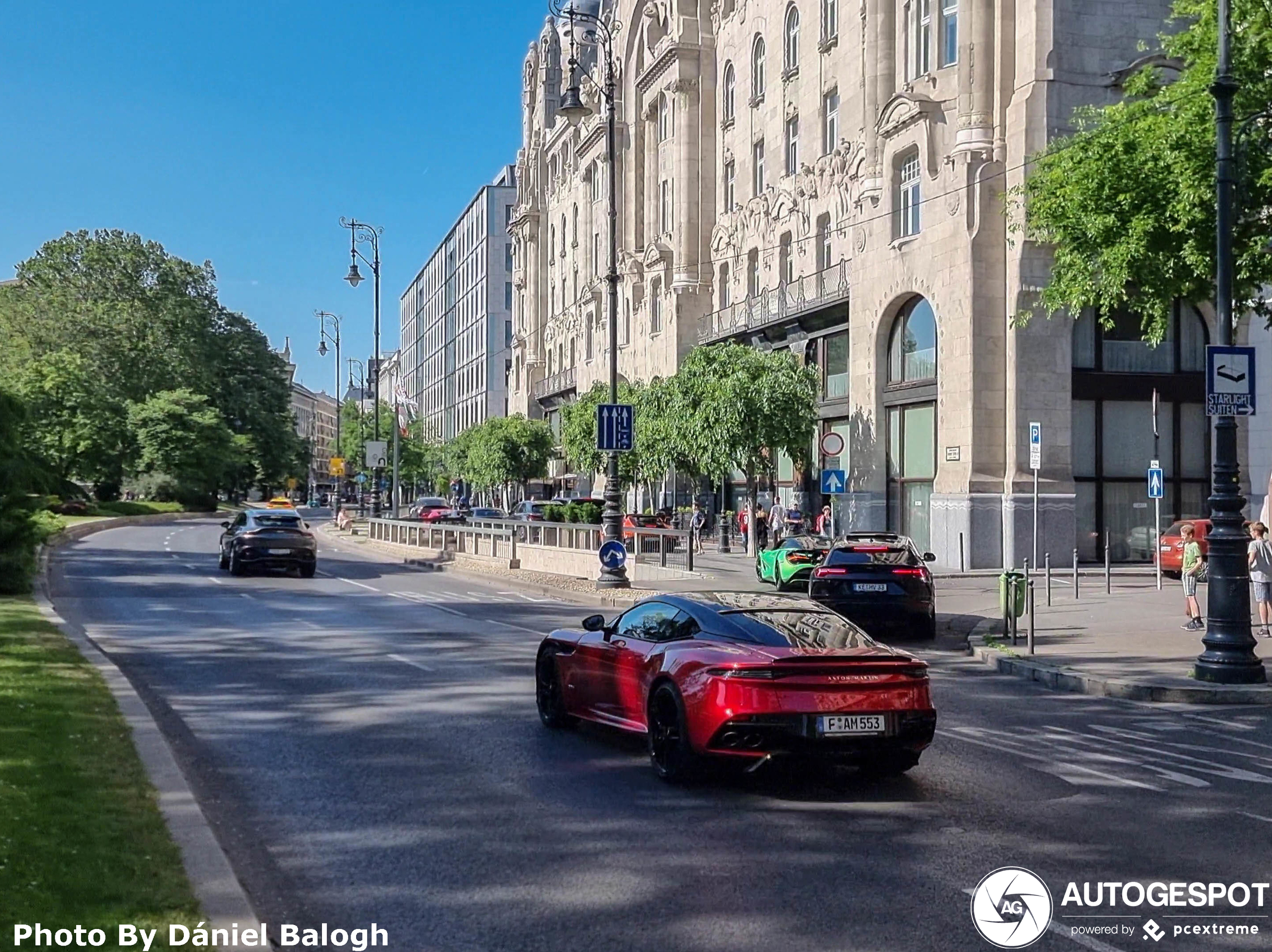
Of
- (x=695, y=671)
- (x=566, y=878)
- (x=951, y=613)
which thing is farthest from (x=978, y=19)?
(x=566, y=878)

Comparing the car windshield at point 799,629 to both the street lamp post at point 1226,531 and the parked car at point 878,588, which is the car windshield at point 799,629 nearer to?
the street lamp post at point 1226,531

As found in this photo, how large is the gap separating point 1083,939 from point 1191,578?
50.0 ft

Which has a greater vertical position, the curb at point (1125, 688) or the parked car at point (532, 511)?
the parked car at point (532, 511)

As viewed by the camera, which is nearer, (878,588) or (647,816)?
(647,816)

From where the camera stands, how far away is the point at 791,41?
4859cm

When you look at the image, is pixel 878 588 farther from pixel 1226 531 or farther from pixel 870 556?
pixel 1226 531

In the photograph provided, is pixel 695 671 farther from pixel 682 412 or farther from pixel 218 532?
pixel 218 532

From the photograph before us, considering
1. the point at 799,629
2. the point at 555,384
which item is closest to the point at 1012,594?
the point at 799,629

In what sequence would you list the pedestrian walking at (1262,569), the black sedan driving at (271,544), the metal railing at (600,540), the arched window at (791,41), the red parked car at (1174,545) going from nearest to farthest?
the pedestrian walking at (1262,569), the red parked car at (1174,545), the black sedan driving at (271,544), the metal railing at (600,540), the arched window at (791,41)

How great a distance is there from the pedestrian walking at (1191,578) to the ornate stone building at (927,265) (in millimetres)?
10383

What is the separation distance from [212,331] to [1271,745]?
93.7m

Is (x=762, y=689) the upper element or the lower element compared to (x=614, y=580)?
upper

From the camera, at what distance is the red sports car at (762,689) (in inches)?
334

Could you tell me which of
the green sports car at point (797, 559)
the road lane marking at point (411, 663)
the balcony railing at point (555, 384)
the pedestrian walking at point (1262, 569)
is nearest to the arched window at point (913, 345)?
the green sports car at point (797, 559)
